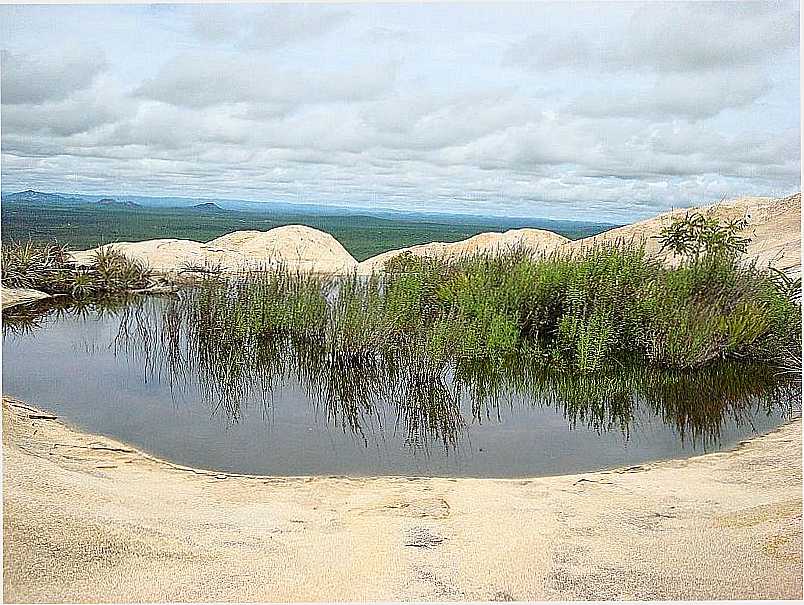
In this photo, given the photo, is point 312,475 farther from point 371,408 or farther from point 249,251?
point 249,251

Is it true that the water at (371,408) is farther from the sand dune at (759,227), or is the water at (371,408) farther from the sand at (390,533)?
the sand dune at (759,227)

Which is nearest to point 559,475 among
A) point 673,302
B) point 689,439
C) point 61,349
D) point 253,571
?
point 689,439

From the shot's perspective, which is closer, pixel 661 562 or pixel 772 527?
pixel 661 562

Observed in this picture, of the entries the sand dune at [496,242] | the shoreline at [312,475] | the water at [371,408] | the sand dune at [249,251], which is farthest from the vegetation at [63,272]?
the shoreline at [312,475]

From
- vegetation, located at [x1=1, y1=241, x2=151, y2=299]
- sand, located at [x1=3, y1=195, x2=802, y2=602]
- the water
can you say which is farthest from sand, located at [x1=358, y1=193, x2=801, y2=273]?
sand, located at [x1=3, y1=195, x2=802, y2=602]

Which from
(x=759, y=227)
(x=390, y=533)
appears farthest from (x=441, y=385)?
(x=759, y=227)

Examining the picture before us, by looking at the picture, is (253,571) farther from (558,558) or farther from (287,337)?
(287,337)
